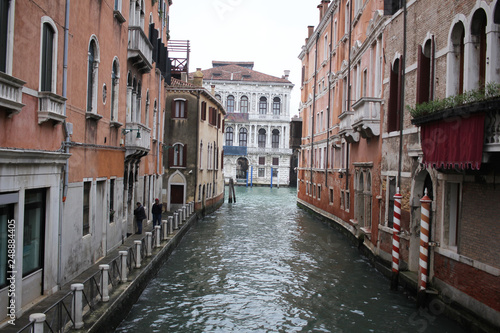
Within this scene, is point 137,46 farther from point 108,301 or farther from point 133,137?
point 108,301

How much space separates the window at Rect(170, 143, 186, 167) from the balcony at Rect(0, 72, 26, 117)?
57.7ft

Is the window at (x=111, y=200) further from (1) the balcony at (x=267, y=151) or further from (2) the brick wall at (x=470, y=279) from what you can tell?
(1) the balcony at (x=267, y=151)

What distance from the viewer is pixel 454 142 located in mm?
7293

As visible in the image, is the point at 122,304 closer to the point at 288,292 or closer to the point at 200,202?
the point at 288,292

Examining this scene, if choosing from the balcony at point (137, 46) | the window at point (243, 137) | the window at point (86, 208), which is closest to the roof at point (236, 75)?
the window at point (243, 137)

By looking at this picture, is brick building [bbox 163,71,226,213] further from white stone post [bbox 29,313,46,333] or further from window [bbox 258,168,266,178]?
window [bbox 258,168,266,178]

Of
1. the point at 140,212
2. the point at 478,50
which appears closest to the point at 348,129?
the point at 140,212

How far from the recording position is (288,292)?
1080 centimetres

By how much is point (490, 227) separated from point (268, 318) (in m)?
4.05

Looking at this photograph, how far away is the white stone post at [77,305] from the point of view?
6.14m

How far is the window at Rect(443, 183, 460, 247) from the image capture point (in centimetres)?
857

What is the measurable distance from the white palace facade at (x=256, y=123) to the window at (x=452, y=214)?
5288cm

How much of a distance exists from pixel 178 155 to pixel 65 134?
1572cm

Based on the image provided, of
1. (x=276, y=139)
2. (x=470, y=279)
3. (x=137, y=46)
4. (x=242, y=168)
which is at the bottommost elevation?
(x=470, y=279)
